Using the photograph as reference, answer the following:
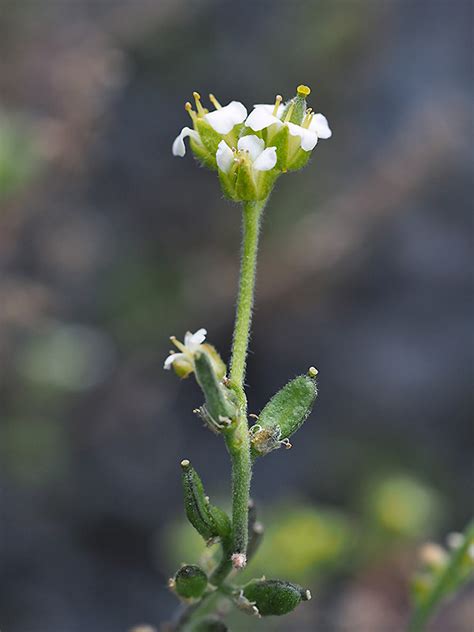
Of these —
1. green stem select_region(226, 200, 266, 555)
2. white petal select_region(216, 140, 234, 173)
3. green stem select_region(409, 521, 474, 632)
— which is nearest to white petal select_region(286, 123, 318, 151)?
white petal select_region(216, 140, 234, 173)

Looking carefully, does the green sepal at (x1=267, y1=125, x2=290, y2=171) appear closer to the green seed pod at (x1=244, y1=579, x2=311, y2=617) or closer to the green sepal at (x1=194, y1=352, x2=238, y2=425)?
the green sepal at (x1=194, y1=352, x2=238, y2=425)

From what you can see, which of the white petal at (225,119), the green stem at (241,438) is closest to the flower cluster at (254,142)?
the white petal at (225,119)

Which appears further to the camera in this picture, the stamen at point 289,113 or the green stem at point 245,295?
the stamen at point 289,113

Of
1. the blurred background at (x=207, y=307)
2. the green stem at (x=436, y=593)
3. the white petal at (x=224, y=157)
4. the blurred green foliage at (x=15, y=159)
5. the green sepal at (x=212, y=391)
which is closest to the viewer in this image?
the green sepal at (x=212, y=391)

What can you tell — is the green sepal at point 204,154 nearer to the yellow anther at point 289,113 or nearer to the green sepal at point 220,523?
the yellow anther at point 289,113

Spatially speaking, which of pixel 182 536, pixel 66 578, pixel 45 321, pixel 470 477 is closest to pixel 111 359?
pixel 45 321

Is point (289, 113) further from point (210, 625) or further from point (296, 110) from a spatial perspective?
point (210, 625)

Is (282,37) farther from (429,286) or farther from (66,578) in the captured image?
(66,578)
